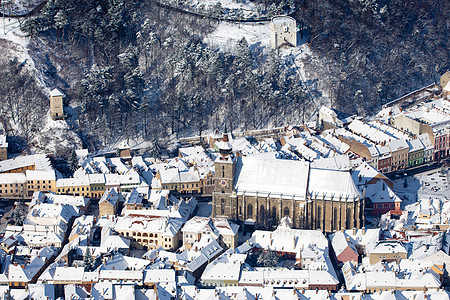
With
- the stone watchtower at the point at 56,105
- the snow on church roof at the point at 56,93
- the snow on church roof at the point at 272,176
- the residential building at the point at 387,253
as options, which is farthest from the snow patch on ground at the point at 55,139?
the residential building at the point at 387,253

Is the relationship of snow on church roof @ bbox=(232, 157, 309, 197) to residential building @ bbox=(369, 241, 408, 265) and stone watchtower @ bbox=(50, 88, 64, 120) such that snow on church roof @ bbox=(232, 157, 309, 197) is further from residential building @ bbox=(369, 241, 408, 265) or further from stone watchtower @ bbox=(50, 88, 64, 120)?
stone watchtower @ bbox=(50, 88, 64, 120)

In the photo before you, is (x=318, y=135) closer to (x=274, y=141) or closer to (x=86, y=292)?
(x=274, y=141)

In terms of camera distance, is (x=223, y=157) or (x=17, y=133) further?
(x=17, y=133)

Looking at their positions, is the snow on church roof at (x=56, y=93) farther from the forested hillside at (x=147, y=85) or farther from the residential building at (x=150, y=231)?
the residential building at (x=150, y=231)

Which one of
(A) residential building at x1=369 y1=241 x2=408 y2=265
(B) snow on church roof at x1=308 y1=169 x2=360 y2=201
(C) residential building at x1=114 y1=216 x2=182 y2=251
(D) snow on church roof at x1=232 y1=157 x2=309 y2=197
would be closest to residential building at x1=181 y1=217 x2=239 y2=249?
(C) residential building at x1=114 y1=216 x2=182 y2=251

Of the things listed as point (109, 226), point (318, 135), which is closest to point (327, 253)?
point (109, 226)

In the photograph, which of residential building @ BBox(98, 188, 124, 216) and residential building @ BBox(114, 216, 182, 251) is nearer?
residential building @ BBox(114, 216, 182, 251)

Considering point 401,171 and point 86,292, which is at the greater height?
point 401,171
